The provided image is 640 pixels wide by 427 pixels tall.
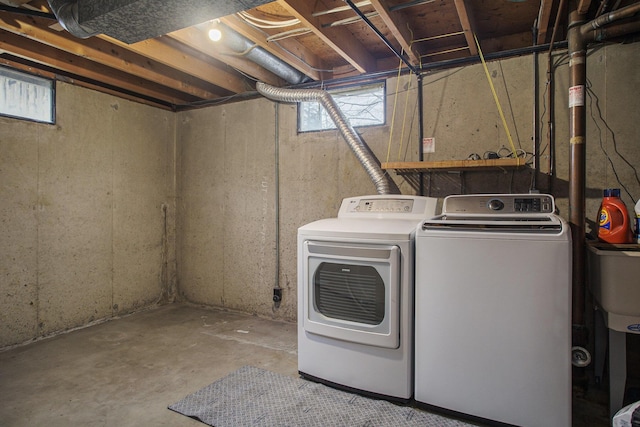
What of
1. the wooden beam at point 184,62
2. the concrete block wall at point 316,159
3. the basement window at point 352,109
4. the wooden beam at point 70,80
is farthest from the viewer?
the basement window at point 352,109

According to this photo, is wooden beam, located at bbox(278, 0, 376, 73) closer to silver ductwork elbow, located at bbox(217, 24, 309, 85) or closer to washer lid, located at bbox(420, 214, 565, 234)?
silver ductwork elbow, located at bbox(217, 24, 309, 85)

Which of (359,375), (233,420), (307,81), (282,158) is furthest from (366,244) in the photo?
(307,81)

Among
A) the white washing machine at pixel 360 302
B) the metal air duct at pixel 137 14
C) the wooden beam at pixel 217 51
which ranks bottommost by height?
the white washing machine at pixel 360 302

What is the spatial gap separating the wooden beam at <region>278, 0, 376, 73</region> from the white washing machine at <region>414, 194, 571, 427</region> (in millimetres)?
1427

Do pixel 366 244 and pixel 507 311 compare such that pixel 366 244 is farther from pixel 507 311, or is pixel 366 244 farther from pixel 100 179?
pixel 100 179

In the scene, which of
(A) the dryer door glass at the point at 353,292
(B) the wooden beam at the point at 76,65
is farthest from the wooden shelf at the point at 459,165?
(B) the wooden beam at the point at 76,65

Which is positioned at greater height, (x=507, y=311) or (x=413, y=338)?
(x=507, y=311)

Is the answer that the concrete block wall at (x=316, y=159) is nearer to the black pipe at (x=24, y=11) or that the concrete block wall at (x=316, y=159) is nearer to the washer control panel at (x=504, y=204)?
the washer control panel at (x=504, y=204)

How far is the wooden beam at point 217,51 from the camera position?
2.49 metres

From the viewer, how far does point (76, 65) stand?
299 centimetres

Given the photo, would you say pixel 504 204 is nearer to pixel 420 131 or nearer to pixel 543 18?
pixel 420 131

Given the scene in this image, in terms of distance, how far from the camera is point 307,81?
3.42m

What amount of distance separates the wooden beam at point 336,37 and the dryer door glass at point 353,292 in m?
1.38

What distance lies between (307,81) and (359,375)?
2568 millimetres
